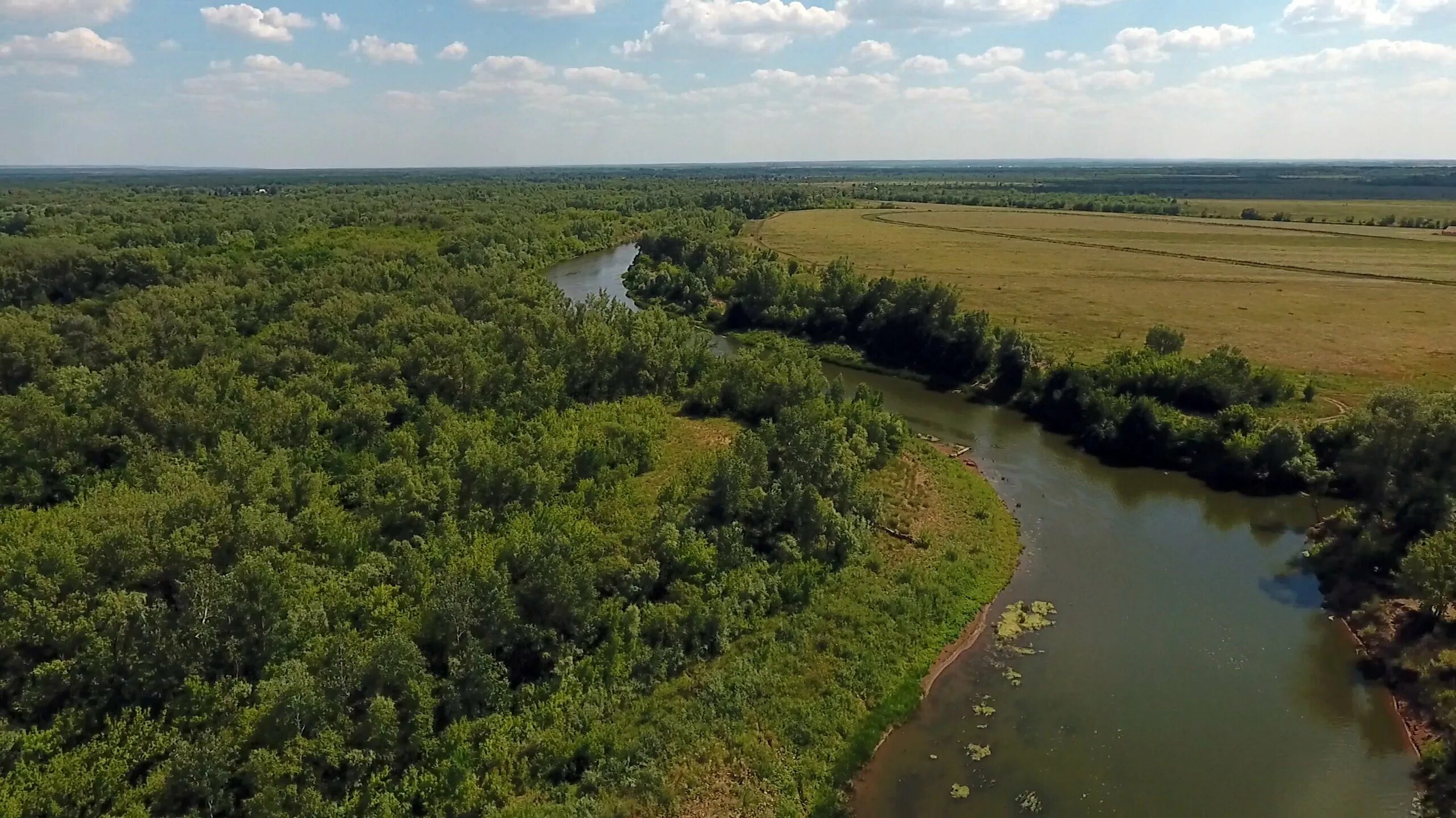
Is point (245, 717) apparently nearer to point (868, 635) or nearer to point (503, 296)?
point (868, 635)

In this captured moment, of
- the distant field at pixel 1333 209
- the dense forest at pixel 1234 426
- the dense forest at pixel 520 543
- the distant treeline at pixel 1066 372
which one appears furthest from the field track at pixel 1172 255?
the distant field at pixel 1333 209

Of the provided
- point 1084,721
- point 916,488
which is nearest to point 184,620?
point 1084,721

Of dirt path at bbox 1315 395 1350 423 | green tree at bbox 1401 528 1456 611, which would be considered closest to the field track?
dirt path at bbox 1315 395 1350 423

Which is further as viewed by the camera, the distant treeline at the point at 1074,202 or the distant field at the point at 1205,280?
the distant treeline at the point at 1074,202

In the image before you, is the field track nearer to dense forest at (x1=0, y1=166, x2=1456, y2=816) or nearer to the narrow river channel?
dense forest at (x1=0, y1=166, x2=1456, y2=816)

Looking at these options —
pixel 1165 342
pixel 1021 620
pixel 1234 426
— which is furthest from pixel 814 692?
pixel 1165 342

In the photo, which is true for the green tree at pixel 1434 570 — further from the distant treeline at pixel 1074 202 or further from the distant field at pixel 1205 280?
the distant treeline at pixel 1074 202
